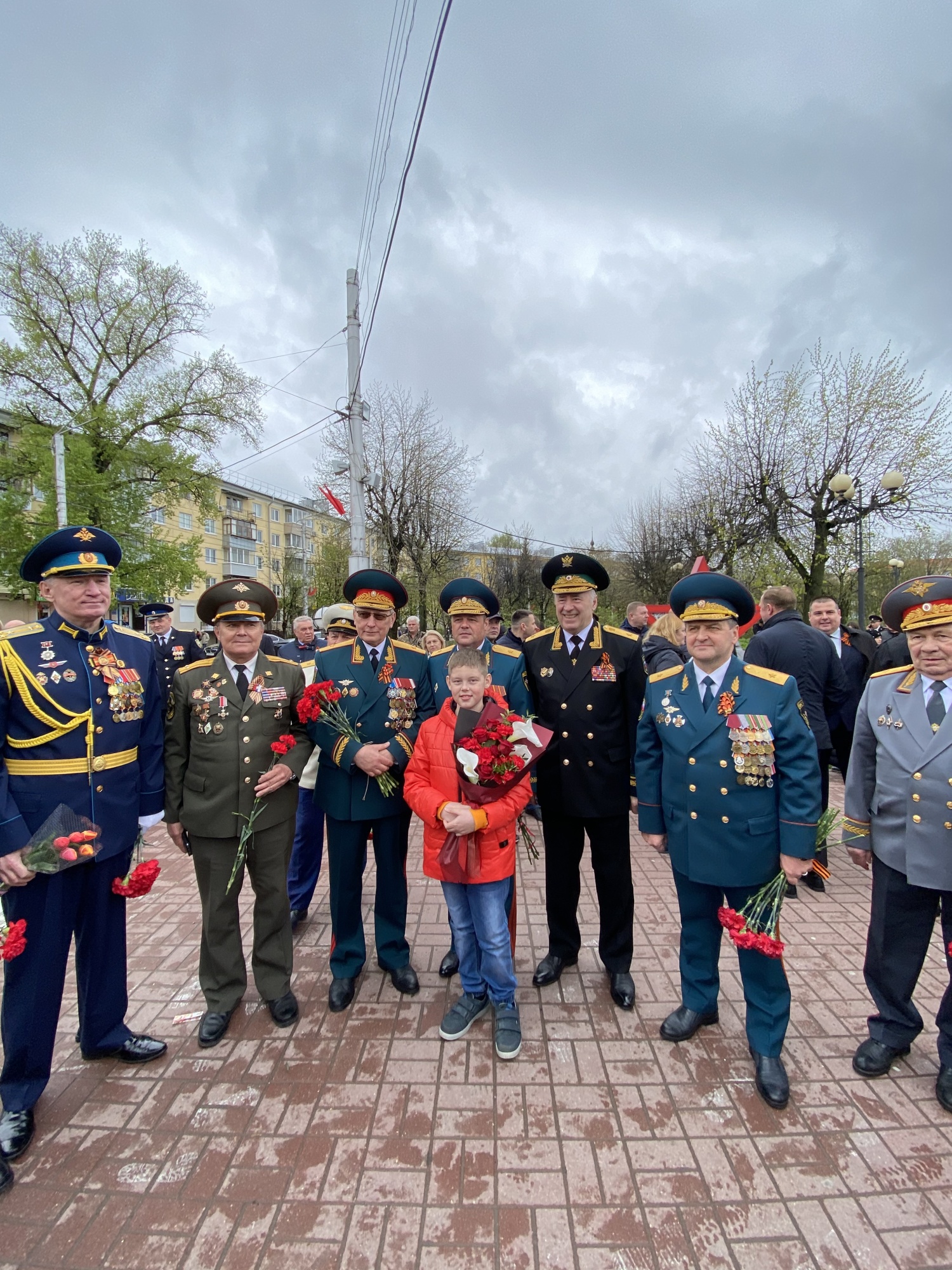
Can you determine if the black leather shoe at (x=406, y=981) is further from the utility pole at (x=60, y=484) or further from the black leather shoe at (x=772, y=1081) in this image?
the utility pole at (x=60, y=484)

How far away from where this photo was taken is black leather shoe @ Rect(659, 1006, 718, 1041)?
2.97 m

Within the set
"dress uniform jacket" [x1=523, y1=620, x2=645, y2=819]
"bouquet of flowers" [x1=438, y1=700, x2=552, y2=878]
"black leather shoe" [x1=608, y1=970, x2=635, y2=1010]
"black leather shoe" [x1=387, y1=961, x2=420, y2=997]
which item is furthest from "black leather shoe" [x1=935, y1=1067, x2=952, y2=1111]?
"black leather shoe" [x1=387, y1=961, x2=420, y2=997]

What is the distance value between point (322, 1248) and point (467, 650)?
226 centimetres

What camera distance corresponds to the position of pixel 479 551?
35.8 meters

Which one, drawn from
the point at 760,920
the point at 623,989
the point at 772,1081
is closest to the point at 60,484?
the point at 623,989

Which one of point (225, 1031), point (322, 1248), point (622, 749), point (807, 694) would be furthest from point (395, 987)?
point (807, 694)

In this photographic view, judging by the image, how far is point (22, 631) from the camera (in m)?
2.69

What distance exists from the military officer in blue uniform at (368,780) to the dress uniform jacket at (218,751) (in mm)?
309

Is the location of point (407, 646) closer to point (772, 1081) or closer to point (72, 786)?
point (72, 786)

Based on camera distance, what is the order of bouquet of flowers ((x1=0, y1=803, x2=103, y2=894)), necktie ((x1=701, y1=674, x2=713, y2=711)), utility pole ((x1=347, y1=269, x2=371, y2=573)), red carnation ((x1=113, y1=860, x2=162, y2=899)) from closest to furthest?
bouquet of flowers ((x1=0, y1=803, x2=103, y2=894)), red carnation ((x1=113, y1=860, x2=162, y2=899)), necktie ((x1=701, y1=674, x2=713, y2=711)), utility pole ((x1=347, y1=269, x2=371, y2=573))

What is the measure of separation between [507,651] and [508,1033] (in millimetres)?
2007

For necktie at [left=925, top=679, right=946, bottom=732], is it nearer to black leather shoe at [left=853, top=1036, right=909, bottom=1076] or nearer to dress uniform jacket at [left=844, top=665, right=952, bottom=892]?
dress uniform jacket at [left=844, top=665, right=952, bottom=892]

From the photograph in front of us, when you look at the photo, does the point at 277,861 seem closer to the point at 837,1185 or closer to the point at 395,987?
the point at 395,987

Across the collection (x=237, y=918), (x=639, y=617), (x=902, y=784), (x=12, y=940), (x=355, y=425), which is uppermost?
(x=355, y=425)
